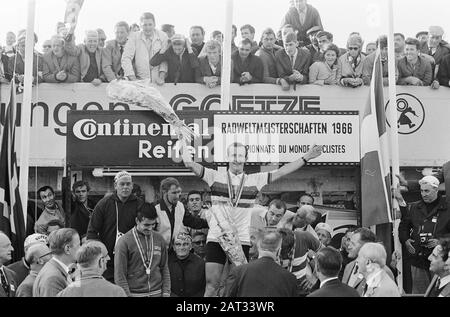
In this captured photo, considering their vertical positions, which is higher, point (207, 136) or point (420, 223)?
point (207, 136)

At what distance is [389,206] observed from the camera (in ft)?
31.8

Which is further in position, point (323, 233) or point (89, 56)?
point (89, 56)

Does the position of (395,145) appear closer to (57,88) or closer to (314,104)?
(314,104)

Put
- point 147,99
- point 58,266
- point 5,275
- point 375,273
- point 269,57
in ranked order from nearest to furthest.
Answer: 1. point 375,273
2. point 58,266
3. point 5,275
4. point 147,99
5. point 269,57

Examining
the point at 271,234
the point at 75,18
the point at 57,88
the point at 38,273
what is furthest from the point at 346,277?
the point at 75,18

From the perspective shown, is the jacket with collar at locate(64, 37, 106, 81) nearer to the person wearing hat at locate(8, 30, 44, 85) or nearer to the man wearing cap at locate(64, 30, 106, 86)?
the man wearing cap at locate(64, 30, 106, 86)

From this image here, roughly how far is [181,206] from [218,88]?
2.12m

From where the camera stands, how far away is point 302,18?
12414 mm

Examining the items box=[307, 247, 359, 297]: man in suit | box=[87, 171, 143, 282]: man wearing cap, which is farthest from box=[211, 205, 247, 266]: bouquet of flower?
box=[307, 247, 359, 297]: man in suit

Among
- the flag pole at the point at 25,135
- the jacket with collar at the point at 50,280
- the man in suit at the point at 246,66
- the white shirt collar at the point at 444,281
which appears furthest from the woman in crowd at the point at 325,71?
the jacket with collar at the point at 50,280

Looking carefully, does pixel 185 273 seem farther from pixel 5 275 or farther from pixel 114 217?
pixel 5 275

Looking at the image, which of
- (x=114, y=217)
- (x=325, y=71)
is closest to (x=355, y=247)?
(x=114, y=217)

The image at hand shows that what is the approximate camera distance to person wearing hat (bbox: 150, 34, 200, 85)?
11.1 m

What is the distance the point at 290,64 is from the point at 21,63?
3633mm
